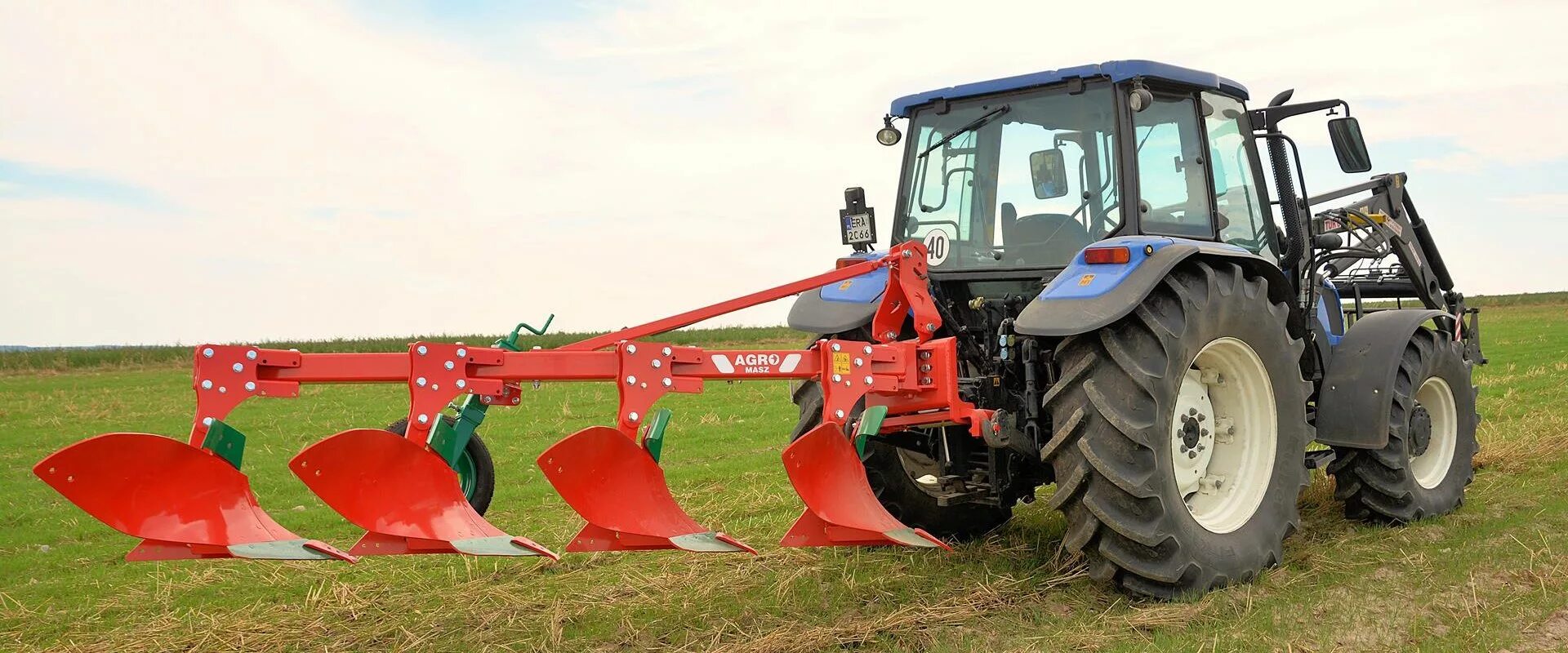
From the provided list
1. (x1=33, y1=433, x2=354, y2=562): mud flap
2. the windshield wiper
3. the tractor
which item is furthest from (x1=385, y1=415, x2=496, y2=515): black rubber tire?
the windshield wiper

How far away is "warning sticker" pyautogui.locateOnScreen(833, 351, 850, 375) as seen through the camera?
433 cm

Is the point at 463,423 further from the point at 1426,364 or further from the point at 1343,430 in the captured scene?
the point at 1426,364

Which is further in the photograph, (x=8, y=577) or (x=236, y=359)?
(x=8, y=577)

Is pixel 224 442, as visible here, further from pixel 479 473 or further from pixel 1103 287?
pixel 1103 287

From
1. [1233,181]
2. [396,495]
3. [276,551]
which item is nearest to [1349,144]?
[1233,181]

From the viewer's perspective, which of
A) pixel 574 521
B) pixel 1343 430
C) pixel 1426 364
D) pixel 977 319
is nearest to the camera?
pixel 977 319

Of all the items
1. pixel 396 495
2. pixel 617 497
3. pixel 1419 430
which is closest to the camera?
pixel 396 495

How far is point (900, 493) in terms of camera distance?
5605mm

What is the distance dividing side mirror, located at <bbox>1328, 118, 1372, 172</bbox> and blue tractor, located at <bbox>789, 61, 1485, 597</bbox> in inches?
0.5

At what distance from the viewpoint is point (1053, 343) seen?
4672 mm

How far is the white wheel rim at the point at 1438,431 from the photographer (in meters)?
6.33

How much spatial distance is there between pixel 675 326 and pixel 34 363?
965 inches

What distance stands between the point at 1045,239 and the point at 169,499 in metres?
3.44

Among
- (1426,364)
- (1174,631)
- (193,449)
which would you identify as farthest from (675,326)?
(1426,364)
